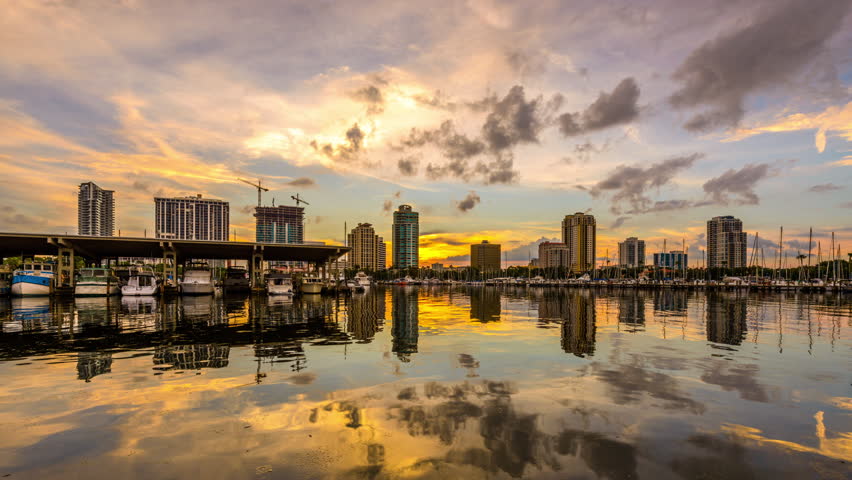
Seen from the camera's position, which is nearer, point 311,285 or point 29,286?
point 29,286

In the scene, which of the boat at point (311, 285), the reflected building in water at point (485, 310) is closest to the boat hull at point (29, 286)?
the boat at point (311, 285)

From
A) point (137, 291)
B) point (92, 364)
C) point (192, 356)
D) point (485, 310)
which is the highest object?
point (92, 364)

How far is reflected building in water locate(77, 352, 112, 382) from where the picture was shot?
1505 centimetres

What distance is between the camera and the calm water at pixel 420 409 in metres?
8.25

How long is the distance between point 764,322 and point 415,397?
36.6 metres

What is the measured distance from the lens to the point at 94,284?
62.4 m

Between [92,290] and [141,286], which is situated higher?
[141,286]

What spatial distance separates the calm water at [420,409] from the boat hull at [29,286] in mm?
56855

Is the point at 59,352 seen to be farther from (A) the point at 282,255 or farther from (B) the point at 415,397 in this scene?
(A) the point at 282,255

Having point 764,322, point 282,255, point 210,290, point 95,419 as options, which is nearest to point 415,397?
point 95,419

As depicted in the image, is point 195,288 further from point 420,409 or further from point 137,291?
point 420,409

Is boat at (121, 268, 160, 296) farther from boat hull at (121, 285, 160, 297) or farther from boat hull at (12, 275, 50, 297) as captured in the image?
boat hull at (12, 275, 50, 297)

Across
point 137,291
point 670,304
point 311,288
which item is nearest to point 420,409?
point 670,304

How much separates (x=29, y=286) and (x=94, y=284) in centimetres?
1215
